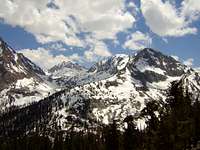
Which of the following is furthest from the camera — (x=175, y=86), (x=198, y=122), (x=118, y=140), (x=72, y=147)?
(x=72, y=147)

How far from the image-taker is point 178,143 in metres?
41.4

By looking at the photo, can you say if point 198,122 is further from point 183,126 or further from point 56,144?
point 56,144

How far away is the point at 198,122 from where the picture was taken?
290ft

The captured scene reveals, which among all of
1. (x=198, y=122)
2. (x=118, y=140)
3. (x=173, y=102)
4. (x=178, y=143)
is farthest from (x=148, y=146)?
(x=118, y=140)

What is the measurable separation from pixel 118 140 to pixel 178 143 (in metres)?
57.0

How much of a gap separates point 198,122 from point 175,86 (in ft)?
93.2

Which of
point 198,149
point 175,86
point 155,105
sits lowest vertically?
point 198,149

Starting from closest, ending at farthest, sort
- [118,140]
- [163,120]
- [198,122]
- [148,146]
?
[163,120]
[148,146]
[198,122]
[118,140]

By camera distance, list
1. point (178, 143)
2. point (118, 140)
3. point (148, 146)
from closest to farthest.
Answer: point (178, 143), point (148, 146), point (118, 140)

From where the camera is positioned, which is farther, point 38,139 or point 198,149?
point 38,139

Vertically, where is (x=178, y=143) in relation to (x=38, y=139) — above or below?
below

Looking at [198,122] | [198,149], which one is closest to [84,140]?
[198,122]

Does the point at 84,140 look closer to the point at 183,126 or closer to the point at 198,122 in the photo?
the point at 198,122

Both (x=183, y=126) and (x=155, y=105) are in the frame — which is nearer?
(x=183, y=126)
